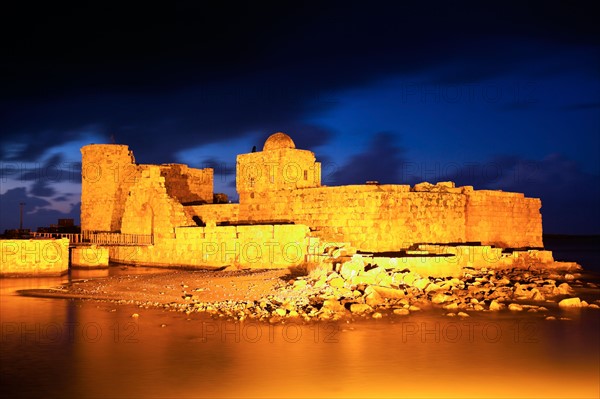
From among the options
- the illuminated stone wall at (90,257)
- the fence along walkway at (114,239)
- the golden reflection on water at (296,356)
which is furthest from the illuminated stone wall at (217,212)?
the golden reflection on water at (296,356)

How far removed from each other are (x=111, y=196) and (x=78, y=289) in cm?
1430

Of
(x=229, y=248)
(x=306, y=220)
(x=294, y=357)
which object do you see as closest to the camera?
(x=294, y=357)

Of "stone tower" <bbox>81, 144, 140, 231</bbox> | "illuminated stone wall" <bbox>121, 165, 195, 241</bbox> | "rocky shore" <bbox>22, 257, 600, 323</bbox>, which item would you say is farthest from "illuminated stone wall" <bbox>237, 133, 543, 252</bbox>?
"stone tower" <bbox>81, 144, 140, 231</bbox>

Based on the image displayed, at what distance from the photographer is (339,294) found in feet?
44.2

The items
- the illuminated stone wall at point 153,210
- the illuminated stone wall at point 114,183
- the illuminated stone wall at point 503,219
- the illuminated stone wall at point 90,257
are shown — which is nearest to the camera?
the illuminated stone wall at point 90,257

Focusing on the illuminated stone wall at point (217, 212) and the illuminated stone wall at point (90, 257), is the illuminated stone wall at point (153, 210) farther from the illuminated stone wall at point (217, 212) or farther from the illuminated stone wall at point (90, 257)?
the illuminated stone wall at point (90, 257)

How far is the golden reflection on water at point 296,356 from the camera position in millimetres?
7824

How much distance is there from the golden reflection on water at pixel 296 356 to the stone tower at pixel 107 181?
17297mm

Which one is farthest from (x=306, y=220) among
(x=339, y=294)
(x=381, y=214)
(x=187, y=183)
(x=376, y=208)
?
(x=187, y=183)

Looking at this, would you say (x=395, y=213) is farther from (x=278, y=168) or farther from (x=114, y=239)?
(x=114, y=239)

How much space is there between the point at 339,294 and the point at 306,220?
8957 millimetres

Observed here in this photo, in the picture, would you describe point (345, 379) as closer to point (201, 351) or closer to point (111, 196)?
point (201, 351)

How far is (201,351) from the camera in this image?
953 cm

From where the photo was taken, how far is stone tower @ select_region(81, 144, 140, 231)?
2973 cm
